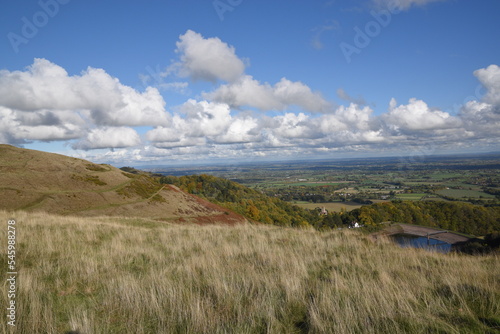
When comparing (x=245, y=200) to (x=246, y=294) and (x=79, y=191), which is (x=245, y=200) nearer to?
(x=79, y=191)

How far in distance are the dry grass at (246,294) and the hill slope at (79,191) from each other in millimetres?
16549

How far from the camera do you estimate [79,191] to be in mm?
23438

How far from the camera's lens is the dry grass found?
3.67 meters

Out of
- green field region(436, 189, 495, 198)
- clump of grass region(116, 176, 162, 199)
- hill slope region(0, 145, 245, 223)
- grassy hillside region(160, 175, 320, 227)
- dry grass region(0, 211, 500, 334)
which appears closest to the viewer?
dry grass region(0, 211, 500, 334)

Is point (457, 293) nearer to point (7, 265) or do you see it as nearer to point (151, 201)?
point (7, 265)

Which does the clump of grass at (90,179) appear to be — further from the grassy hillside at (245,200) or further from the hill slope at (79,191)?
the grassy hillside at (245,200)

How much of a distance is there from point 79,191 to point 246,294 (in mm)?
24390

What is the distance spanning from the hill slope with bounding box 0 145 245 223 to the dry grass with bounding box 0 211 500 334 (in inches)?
652

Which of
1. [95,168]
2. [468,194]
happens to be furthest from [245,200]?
[468,194]

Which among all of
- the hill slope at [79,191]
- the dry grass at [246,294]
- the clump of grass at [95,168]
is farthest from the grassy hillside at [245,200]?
the dry grass at [246,294]

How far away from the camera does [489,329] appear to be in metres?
3.47

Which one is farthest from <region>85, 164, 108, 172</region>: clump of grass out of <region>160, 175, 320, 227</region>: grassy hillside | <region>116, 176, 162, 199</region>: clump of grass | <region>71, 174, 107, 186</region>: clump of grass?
<region>160, 175, 320, 227</region>: grassy hillside

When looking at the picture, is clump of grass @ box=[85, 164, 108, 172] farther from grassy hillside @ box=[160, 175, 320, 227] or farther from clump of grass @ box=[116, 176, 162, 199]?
grassy hillside @ box=[160, 175, 320, 227]

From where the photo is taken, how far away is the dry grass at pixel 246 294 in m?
3.67
